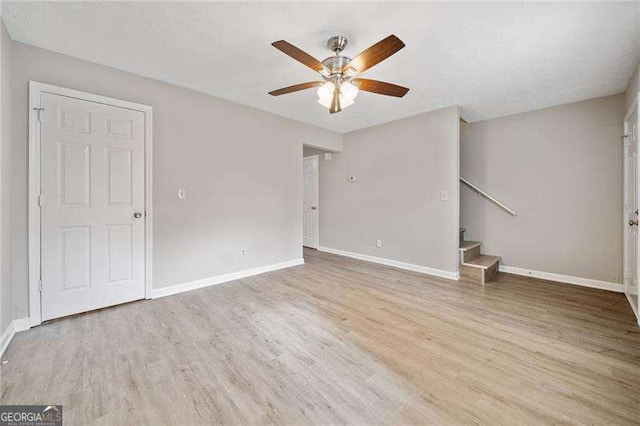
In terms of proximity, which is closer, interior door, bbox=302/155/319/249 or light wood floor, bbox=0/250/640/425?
light wood floor, bbox=0/250/640/425

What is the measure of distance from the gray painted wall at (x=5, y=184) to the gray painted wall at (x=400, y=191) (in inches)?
174

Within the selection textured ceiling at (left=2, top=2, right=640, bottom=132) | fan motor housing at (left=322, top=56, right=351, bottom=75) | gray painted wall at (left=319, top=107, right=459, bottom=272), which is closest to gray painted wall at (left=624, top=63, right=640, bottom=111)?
textured ceiling at (left=2, top=2, right=640, bottom=132)

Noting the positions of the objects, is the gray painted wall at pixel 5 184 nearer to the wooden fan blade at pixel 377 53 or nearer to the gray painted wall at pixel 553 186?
the wooden fan blade at pixel 377 53

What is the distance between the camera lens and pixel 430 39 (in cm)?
218

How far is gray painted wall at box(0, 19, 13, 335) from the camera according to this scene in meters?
1.97

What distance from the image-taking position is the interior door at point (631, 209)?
8.82ft

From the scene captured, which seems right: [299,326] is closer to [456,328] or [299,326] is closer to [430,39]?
[456,328]

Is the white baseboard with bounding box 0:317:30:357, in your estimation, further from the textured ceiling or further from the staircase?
the staircase

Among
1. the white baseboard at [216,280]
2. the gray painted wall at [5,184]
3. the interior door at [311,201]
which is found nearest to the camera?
the gray painted wall at [5,184]

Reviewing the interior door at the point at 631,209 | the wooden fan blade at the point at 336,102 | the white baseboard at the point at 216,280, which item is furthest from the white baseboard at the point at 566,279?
the wooden fan blade at the point at 336,102

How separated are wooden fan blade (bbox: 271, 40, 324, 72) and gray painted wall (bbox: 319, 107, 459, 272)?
8.43 ft

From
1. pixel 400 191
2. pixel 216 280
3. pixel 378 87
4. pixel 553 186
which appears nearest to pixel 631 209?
pixel 553 186

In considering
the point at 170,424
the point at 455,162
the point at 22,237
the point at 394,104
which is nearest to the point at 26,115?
the point at 22,237

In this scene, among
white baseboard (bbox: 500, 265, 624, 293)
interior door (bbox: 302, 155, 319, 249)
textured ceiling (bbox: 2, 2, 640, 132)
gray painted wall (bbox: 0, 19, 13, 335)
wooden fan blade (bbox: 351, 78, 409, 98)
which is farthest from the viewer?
interior door (bbox: 302, 155, 319, 249)
